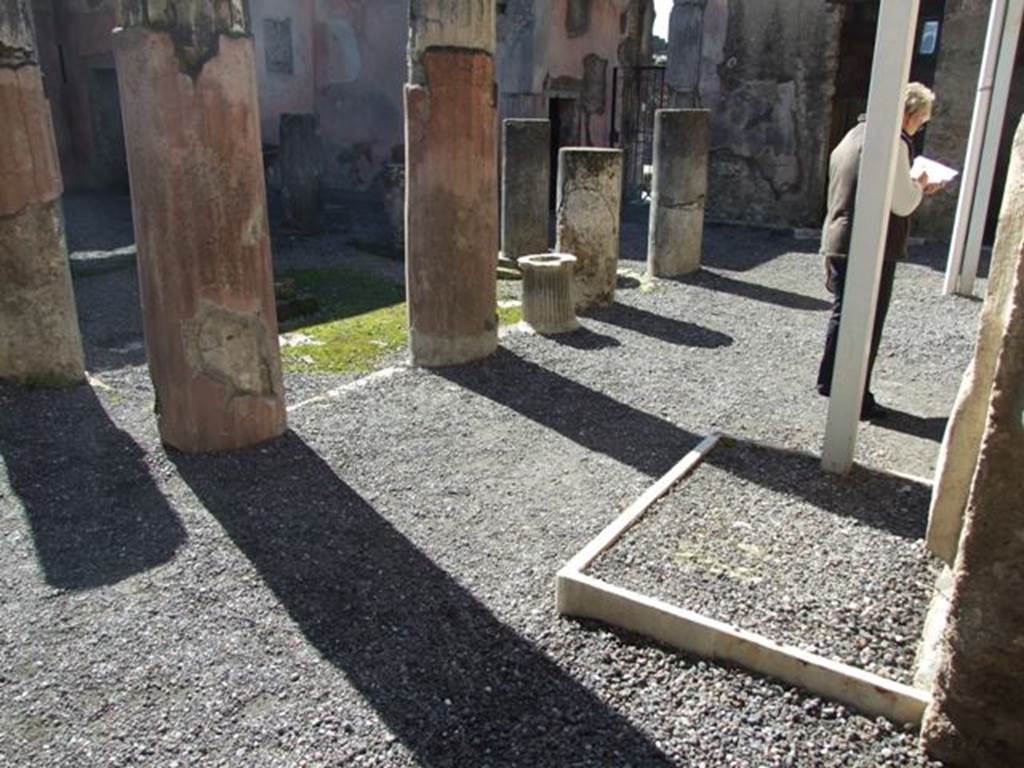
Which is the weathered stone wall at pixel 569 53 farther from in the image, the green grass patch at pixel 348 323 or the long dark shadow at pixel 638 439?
the long dark shadow at pixel 638 439

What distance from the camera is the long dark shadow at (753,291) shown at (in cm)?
823

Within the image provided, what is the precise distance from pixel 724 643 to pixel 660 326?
4.73m

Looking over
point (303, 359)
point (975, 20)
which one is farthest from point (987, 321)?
point (975, 20)

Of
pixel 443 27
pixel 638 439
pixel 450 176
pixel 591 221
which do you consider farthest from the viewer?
pixel 591 221

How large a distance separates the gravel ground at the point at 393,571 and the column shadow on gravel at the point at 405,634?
0.01m

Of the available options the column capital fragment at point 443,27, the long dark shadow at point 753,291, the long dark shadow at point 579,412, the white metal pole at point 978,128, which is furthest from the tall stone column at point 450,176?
the white metal pole at point 978,128

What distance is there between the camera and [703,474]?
14.0 feet

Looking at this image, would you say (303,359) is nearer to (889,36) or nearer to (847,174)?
(847,174)

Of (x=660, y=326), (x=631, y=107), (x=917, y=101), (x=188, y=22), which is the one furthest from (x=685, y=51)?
(x=188, y=22)

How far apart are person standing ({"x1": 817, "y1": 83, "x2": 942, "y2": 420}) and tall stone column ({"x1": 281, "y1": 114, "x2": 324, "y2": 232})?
27.6 feet

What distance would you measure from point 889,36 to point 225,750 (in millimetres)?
3711

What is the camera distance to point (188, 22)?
418 centimetres

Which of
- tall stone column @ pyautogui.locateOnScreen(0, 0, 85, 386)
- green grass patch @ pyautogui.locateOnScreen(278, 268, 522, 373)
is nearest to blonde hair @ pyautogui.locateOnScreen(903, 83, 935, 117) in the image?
green grass patch @ pyautogui.locateOnScreen(278, 268, 522, 373)

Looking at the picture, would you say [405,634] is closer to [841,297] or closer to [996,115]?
[841,297]
